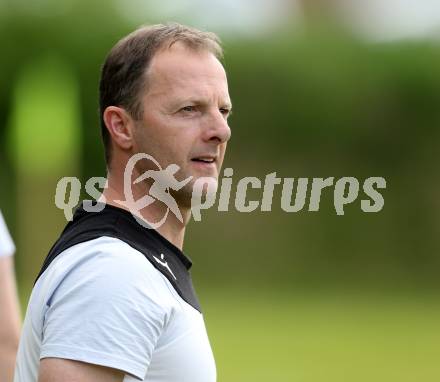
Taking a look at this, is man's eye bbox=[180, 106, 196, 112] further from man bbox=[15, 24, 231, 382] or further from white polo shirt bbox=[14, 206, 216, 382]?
white polo shirt bbox=[14, 206, 216, 382]

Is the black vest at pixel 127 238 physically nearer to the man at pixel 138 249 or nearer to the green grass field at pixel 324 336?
the man at pixel 138 249

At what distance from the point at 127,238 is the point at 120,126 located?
0.33 meters

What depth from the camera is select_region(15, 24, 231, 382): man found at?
197 cm

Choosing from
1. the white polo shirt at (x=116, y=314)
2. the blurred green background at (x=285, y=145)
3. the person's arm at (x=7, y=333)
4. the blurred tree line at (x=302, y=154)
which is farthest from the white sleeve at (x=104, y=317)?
the blurred tree line at (x=302, y=154)

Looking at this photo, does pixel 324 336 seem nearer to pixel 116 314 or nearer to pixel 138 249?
pixel 138 249

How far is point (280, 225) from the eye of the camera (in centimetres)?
1420

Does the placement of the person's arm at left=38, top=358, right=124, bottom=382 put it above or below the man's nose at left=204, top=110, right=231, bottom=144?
below

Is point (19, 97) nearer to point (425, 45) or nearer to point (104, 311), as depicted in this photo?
point (425, 45)

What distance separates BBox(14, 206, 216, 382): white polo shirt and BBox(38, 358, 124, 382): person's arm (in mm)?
15

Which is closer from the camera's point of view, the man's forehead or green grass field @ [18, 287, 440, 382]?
the man's forehead

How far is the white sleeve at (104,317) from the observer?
77.1 inches

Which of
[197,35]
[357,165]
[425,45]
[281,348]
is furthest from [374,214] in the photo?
[197,35]

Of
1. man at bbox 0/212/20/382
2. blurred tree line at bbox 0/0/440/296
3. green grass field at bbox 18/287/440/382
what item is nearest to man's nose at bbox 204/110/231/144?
man at bbox 0/212/20/382

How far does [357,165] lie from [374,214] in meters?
0.72
